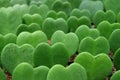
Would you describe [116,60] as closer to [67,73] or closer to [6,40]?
[67,73]

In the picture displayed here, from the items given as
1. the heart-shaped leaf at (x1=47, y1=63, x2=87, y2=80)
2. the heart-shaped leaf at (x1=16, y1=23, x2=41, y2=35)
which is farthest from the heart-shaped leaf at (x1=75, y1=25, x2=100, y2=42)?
the heart-shaped leaf at (x1=47, y1=63, x2=87, y2=80)

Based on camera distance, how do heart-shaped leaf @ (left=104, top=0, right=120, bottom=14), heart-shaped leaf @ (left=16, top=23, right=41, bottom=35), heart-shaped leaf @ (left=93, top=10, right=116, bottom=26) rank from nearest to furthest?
heart-shaped leaf @ (left=16, top=23, right=41, bottom=35) < heart-shaped leaf @ (left=93, top=10, right=116, bottom=26) < heart-shaped leaf @ (left=104, top=0, right=120, bottom=14)

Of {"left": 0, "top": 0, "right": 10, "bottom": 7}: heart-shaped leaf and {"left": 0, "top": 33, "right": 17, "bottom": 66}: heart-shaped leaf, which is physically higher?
{"left": 0, "top": 33, "right": 17, "bottom": 66}: heart-shaped leaf

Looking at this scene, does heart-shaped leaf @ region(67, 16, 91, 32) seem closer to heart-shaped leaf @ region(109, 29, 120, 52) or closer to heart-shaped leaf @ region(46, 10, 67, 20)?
heart-shaped leaf @ region(46, 10, 67, 20)

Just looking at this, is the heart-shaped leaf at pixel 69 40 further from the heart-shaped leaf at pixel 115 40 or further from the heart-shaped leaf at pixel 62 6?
the heart-shaped leaf at pixel 62 6

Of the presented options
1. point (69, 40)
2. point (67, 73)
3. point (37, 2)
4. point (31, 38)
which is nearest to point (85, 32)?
point (69, 40)

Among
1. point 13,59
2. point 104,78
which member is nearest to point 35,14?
point 13,59
